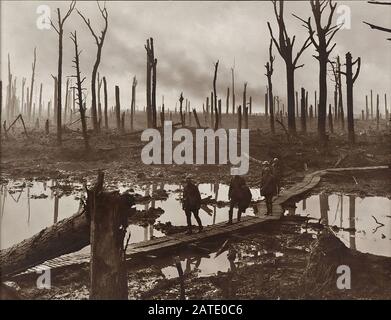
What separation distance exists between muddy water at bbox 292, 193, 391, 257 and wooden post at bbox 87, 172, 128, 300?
561 cm

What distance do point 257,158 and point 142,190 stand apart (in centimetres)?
852

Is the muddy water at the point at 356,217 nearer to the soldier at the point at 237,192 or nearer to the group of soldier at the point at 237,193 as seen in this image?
the group of soldier at the point at 237,193

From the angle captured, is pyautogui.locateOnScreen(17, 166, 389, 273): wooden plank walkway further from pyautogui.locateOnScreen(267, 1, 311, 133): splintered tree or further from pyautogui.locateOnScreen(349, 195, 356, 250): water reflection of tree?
pyautogui.locateOnScreen(267, 1, 311, 133): splintered tree

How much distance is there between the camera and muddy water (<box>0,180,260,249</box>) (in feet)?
33.4

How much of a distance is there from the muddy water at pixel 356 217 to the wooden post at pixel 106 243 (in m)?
5.61

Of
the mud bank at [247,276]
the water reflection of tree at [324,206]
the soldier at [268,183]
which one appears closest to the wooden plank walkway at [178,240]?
the mud bank at [247,276]

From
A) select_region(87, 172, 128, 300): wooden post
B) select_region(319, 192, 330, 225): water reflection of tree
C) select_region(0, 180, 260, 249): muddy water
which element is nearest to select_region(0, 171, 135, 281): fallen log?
select_region(87, 172, 128, 300): wooden post

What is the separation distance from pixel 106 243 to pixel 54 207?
27.1 ft

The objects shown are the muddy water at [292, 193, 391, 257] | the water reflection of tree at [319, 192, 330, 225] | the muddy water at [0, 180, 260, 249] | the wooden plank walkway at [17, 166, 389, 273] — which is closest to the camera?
the wooden plank walkway at [17, 166, 389, 273]

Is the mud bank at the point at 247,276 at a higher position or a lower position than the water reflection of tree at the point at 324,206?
lower

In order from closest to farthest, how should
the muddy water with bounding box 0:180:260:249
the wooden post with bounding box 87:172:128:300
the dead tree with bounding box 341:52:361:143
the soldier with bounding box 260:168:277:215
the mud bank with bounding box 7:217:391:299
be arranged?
the wooden post with bounding box 87:172:128:300 < the mud bank with bounding box 7:217:391:299 < the muddy water with bounding box 0:180:260:249 < the soldier with bounding box 260:168:277:215 < the dead tree with bounding box 341:52:361:143

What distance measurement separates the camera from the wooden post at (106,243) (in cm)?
523
